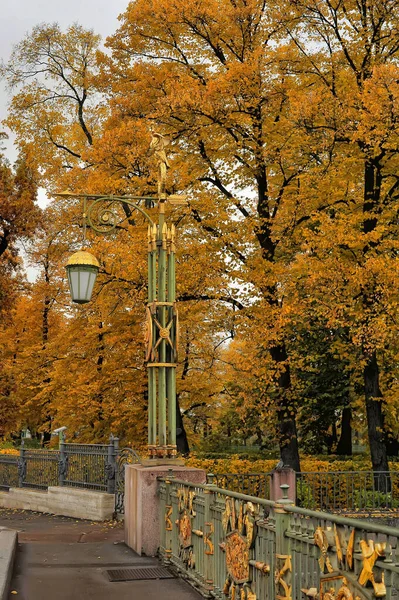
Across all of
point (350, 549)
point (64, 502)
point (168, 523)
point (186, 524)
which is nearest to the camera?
point (350, 549)

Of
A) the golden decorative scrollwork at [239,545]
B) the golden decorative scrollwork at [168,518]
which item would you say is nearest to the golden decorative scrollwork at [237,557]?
the golden decorative scrollwork at [239,545]

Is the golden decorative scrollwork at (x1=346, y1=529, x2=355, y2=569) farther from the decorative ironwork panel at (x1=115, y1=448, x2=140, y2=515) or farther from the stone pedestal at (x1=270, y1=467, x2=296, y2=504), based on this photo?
the stone pedestal at (x1=270, y1=467, x2=296, y2=504)

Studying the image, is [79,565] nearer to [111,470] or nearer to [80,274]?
[80,274]

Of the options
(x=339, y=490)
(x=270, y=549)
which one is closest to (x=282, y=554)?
(x=270, y=549)

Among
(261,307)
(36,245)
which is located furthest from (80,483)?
(36,245)

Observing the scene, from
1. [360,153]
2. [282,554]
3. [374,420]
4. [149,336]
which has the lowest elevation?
[282,554]

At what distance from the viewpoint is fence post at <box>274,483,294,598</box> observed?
5273 mm

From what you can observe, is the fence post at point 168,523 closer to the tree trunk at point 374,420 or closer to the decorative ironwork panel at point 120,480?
the decorative ironwork panel at point 120,480

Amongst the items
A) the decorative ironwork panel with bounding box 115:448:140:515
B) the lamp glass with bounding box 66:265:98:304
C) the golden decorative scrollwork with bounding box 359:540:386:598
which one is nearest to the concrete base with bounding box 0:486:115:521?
the decorative ironwork panel with bounding box 115:448:140:515

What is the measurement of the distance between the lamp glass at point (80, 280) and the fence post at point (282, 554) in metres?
5.41

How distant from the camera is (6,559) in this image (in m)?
8.27

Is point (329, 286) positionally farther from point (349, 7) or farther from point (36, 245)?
point (36, 245)

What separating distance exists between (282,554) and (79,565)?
5.27 metres

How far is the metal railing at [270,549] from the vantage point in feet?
13.2
